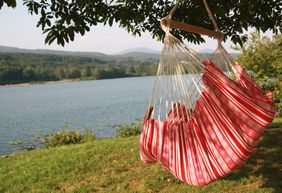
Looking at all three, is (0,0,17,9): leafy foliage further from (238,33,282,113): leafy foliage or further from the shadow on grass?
(238,33,282,113): leafy foliage

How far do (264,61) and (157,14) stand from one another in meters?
6.27

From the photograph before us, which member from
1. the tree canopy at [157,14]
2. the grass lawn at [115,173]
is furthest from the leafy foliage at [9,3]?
the grass lawn at [115,173]

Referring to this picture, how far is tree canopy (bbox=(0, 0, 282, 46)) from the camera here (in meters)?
3.14

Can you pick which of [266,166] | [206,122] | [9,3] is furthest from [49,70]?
[206,122]

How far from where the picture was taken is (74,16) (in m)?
3.16

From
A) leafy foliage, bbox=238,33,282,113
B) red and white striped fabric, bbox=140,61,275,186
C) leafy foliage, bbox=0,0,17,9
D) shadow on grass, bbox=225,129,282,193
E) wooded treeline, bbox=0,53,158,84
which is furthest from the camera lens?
wooded treeline, bbox=0,53,158,84

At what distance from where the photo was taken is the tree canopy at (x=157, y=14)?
3141 millimetres

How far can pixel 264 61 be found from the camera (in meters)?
9.48

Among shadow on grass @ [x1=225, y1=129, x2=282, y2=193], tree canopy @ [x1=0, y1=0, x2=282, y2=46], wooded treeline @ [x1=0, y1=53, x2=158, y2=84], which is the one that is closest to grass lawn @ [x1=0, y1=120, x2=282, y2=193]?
shadow on grass @ [x1=225, y1=129, x2=282, y2=193]

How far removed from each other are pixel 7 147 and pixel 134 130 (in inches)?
177

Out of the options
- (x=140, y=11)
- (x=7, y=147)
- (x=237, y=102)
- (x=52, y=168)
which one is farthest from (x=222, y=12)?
(x=7, y=147)

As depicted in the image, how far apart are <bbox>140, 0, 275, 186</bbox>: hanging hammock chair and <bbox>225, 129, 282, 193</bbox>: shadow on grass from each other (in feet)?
5.12

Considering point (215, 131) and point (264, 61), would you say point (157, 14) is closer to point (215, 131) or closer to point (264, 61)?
point (215, 131)

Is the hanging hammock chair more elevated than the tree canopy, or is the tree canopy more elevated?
the tree canopy
